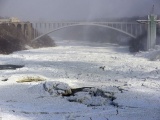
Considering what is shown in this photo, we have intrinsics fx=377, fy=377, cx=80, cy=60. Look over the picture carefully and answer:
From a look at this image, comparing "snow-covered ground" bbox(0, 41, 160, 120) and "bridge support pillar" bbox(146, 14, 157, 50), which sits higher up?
"bridge support pillar" bbox(146, 14, 157, 50)

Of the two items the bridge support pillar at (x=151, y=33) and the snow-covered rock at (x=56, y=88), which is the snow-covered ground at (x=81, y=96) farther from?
the bridge support pillar at (x=151, y=33)

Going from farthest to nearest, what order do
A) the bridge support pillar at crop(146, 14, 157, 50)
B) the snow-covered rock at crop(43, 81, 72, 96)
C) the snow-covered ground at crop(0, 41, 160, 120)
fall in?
the bridge support pillar at crop(146, 14, 157, 50) → the snow-covered rock at crop(43, 81, 72, 96) → the snow-covered ground at crop(0, 41, 160, 120)

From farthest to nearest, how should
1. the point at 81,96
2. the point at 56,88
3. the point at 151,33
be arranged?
the point at 151,33, the point at 56,88, the point at 81,96

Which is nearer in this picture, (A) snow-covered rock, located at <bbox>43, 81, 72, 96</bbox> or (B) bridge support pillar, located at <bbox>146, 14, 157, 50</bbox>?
(A) snow-covered rock, located at <bbox>43, 81, 72, 96</bbox>

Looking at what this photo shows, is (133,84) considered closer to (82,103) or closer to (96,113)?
(82,103)

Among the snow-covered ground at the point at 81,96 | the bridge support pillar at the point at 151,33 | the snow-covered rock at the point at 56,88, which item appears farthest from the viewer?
the bridge support pillar at the point at 151,33

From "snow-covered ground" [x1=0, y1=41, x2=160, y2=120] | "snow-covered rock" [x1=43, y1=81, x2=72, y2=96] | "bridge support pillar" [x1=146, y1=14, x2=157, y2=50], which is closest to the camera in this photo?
"snow-covered ground" [x1=0, y1=41, x2=160, y2=120]

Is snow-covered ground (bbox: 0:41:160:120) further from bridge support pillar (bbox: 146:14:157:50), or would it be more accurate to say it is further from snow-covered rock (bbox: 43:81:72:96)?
bridge support pillar (bbox: 146:14:157:50)

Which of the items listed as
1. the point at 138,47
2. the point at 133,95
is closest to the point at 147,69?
the point at 133,95

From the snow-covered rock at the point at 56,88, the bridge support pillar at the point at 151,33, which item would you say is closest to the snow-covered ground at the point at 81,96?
the snow-covered rock at the point at 56,88

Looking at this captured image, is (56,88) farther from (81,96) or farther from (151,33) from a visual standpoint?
(151,33)

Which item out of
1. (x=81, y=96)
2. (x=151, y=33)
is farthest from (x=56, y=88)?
(x=151, y=33)

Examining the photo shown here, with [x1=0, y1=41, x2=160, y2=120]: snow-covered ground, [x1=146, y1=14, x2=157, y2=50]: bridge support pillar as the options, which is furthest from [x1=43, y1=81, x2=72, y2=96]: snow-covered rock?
[x1=146, y1=14, x2=157, y2=50]: bridge support pillar

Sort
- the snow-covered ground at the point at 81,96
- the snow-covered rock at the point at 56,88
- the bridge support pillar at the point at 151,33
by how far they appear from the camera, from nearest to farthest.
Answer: the snow-covered ground at the point at 81,96 < the snow-covered rock at the point at 56,88 < the bridge support pillar at the point at 151,33
